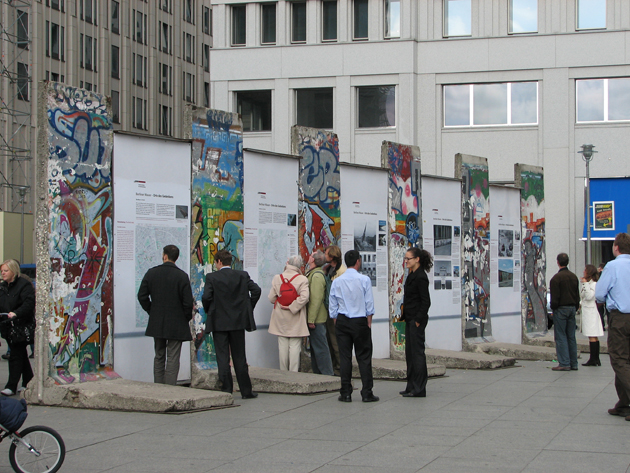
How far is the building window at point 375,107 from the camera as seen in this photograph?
35.9 meters

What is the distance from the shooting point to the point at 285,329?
474 inches

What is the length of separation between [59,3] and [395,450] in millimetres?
53470

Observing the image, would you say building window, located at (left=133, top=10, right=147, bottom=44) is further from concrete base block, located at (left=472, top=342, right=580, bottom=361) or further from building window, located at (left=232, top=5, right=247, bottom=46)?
concrete base block, located at (left=472, top=342, right=580, bottom=361)

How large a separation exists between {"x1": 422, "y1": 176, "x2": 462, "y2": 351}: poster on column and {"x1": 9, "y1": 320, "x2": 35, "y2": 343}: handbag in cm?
725

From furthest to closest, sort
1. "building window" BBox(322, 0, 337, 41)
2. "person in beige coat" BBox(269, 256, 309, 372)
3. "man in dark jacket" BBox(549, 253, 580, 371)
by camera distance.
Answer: "building window" BBox(322, 0, 337, 41), "man in dark jacket" BBox(549, 253, 580, 371), "person in beige coat" BBox(269, 256, 309, 372)

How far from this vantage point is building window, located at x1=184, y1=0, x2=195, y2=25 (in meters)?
69.6

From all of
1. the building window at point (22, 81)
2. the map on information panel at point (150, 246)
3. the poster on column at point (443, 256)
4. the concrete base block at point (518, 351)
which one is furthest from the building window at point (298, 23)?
the map on information panel at point (150, 246)

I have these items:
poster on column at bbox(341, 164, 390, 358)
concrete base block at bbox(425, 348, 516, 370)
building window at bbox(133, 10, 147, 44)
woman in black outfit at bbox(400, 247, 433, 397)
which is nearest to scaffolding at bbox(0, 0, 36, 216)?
building window at bbox(133, 10, 147, 44)

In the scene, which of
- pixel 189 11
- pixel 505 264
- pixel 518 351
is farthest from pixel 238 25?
pixel 189 11

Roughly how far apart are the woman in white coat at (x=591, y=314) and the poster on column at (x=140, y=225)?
7309 millimetres

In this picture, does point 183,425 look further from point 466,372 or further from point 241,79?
point 241,79

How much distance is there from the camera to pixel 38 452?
6.32 meters

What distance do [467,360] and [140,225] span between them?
6.15 m

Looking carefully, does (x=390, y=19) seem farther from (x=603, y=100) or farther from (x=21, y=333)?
(x=21, y=333)
